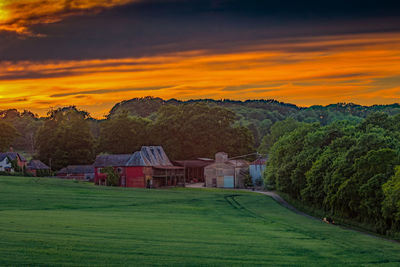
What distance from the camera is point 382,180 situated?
49.0 metres

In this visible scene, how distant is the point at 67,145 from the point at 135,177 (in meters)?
36.3

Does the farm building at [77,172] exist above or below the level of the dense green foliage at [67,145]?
below

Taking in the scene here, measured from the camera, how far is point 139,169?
108 meters

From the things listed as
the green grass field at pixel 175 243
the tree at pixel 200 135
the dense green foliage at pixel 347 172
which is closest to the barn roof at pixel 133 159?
the tree at pixel 200 135

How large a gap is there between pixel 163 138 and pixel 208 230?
348 feet

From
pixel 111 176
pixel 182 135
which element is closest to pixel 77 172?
pixel 182 135

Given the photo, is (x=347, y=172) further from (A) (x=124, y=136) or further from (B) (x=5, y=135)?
(B) (x=5, y=135)

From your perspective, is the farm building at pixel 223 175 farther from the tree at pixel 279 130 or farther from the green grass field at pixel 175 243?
the green grass field at pixel 175 243

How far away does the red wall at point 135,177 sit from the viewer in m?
108

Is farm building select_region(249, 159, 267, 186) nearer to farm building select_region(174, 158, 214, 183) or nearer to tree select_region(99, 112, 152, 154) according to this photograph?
farm building select_region(174, 158, 214, 183)

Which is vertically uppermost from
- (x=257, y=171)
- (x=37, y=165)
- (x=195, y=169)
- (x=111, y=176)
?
(x=37, y=165)

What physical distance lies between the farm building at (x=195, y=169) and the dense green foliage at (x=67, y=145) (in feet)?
82.9

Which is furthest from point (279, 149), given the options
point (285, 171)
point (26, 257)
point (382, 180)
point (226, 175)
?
point (26, 257)

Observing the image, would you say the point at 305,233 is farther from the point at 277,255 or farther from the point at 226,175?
the point at 226,175
